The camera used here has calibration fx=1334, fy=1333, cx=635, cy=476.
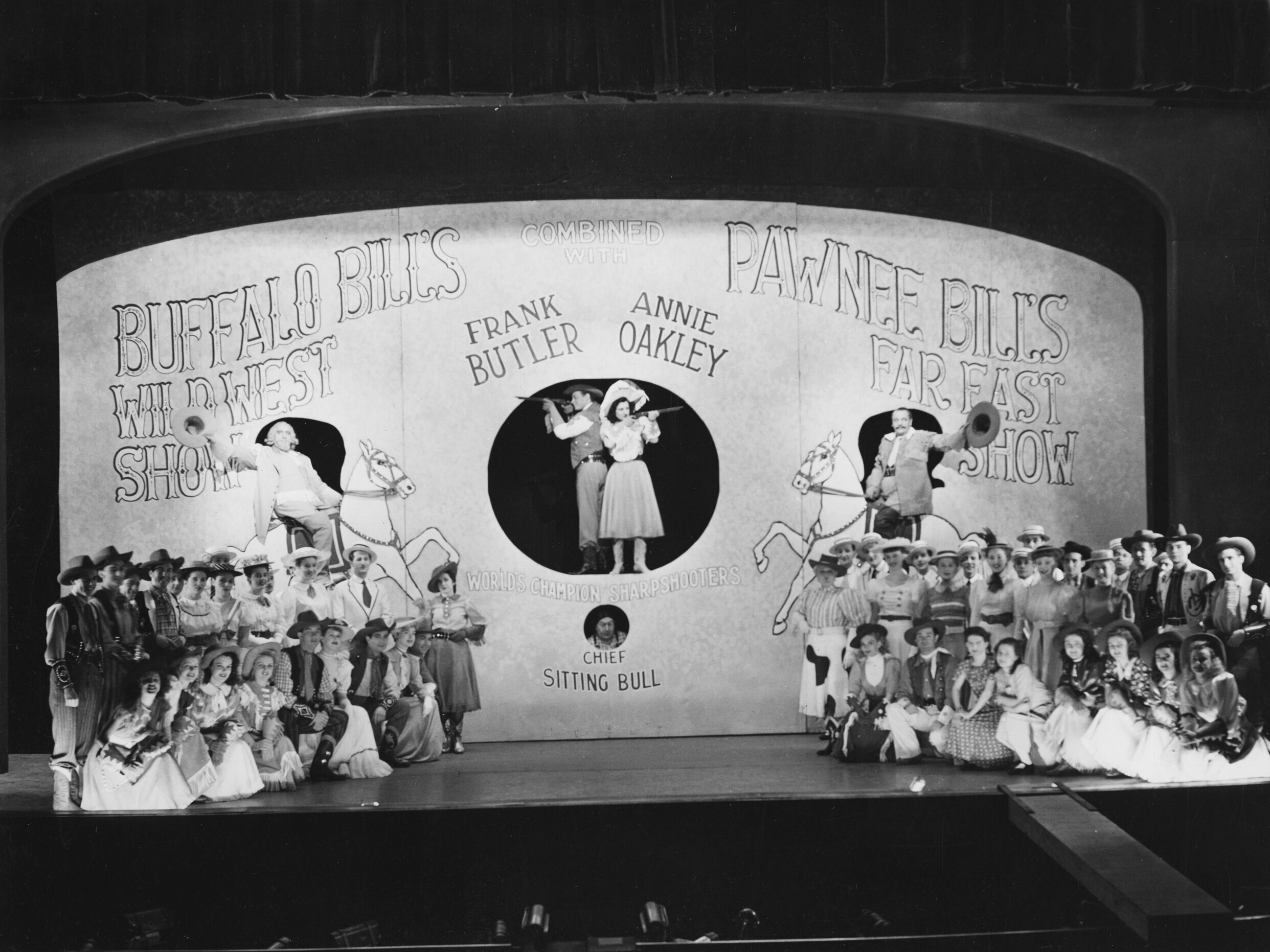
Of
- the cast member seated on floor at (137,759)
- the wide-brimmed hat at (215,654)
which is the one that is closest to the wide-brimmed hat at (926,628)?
the wide-brimmed hat at (215,654)

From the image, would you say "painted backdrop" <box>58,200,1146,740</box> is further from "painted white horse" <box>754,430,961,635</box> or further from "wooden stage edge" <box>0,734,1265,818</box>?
"wooden stage edge" <box>0,734,1265,818</box>

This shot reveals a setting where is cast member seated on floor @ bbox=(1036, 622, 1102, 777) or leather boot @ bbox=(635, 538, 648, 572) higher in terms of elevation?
leather boot @ bbox=(635, 538, 648, 572)

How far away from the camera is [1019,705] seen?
7250 millimetres

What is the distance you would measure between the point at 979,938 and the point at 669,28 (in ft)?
17.2

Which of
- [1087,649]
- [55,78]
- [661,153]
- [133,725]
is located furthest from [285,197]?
[1087,649]

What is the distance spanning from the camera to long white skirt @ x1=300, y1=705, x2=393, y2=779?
7391 mm

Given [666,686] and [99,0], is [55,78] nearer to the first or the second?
[99,0]

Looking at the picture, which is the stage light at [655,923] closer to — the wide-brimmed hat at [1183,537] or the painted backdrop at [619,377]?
the painted backdrop at [619,377]

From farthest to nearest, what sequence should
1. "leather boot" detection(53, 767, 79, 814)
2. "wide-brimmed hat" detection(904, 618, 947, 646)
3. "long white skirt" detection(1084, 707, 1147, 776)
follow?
1. "wide-brimmed hat" detection(904, 618, 947, 646)
2. "long white skirt" detection(1084, 707, 1147, 776)
3. "leather boot" detection(53, 767, 79, 814)

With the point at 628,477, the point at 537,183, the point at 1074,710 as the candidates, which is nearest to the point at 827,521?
the point at 628,477

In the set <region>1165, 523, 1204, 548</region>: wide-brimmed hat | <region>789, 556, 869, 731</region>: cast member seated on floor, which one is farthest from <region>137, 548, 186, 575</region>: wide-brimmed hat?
<region>1165, 523, 1204, 548</region>: wide-brimmed hat

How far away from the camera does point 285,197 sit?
9.05 metres

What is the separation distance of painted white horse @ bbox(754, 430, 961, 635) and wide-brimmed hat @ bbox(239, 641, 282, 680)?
333 cm

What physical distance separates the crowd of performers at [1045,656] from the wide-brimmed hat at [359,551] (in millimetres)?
2699
